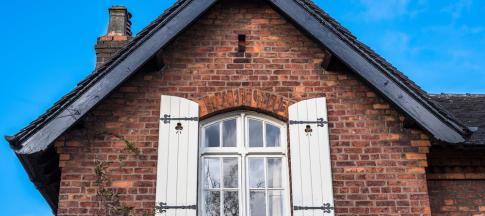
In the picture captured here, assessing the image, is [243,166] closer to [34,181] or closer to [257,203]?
[257,203]

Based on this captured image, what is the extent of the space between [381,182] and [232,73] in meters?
2.39

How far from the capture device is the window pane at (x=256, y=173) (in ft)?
25.4

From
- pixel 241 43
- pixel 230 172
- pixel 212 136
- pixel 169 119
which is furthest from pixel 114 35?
pixel 230 172

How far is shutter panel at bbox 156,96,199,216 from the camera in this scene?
7352 millimetres

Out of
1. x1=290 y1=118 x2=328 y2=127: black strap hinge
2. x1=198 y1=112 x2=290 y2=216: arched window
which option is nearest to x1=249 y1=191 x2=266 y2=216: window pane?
x1=198 y1=112 x2=290 y2=216: arched window

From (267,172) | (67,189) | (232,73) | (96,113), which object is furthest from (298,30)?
(67,189)

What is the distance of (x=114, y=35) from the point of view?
11.6m

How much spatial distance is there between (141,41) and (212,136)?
1.51 metres

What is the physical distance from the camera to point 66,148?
25.2 ft

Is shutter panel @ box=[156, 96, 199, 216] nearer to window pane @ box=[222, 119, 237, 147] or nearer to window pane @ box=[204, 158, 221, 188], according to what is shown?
window pane @ box=[204, 158, 221, 188]

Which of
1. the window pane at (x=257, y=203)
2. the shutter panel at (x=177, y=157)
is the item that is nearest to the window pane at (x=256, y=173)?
the window pane at (x=257, y=203)

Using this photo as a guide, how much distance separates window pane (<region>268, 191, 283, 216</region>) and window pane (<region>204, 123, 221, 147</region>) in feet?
3.11

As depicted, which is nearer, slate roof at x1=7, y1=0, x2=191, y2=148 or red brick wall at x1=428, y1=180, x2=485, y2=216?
slate roof at x1=7, y1=0, x2=191, y2=148

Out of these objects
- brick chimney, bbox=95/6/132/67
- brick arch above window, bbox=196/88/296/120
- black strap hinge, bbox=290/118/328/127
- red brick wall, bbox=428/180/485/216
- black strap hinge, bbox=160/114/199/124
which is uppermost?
brick chimney, bbox=95/6/132/67
